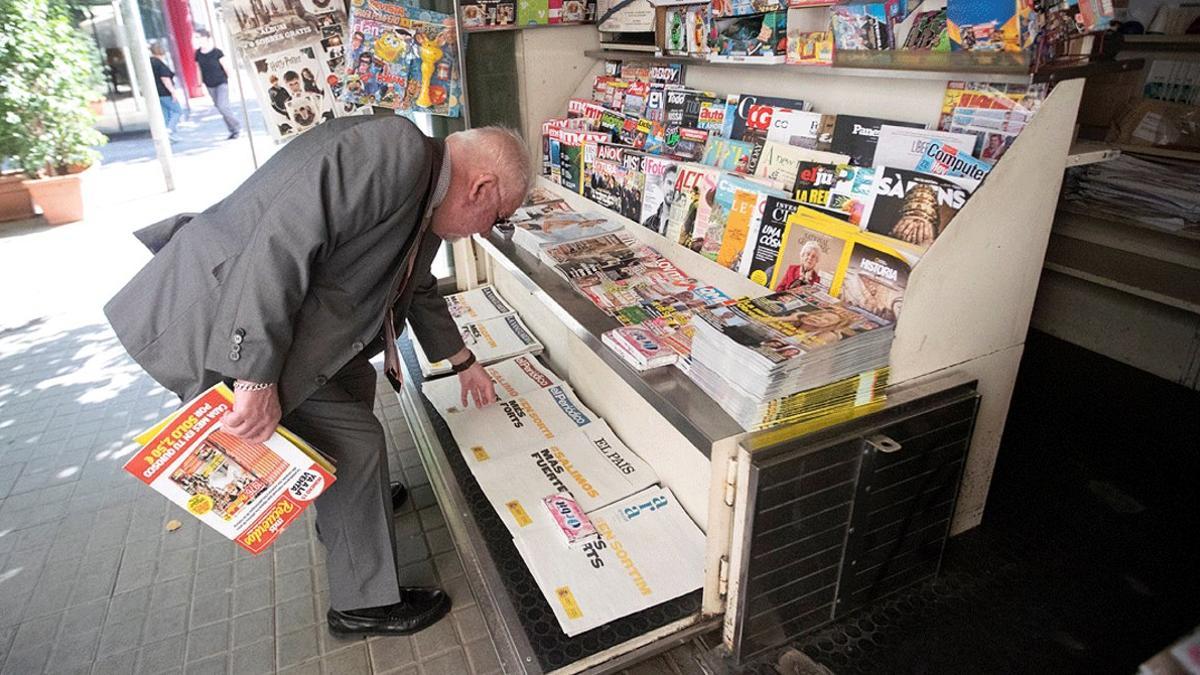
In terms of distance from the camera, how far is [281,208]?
1430 mm

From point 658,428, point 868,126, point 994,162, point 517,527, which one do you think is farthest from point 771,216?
point 517,527

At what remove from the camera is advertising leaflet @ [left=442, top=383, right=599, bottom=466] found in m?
2.47

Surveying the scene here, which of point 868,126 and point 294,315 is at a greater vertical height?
point 868,126

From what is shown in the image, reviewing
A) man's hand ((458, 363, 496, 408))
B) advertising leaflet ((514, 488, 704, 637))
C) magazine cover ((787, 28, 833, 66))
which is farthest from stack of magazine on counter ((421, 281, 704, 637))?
magazine cover ((787, 28, 833, 66))

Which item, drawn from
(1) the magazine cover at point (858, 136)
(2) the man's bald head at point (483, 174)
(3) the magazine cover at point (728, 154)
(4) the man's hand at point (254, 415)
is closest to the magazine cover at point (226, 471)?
(4) the man's hand at point (254, 415)

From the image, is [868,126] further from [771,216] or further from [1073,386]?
[1073,386]

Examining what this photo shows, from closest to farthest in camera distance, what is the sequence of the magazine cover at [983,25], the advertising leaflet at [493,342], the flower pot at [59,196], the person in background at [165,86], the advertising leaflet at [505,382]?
the magazine cover at [983,25], the advertising leaflet at [505,382], the advertising leaflet at [493,342], the flower pot at [59,196], the person in background at [165,86]

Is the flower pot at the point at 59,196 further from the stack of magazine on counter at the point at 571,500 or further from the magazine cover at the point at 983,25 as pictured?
the magazine cover at the point at 983,25

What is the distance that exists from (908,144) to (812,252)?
349 millimetres

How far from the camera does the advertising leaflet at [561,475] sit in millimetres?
2170

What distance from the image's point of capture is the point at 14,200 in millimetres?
6391

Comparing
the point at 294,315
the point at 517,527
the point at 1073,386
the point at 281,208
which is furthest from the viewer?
the point at 1073,386

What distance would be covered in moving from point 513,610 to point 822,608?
0.82 meters

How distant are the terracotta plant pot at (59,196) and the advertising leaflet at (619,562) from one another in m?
6.66
